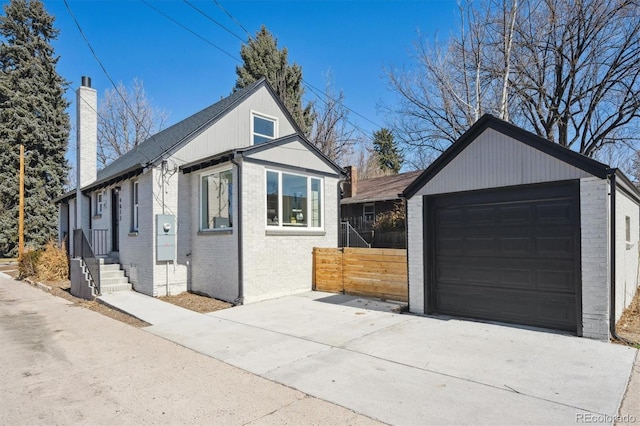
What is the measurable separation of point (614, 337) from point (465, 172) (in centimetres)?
332

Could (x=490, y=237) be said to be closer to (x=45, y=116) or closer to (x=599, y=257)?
(x=599, y=257)

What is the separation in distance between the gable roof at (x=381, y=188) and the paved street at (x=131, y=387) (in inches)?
574

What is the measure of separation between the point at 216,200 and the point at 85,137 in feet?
26.3

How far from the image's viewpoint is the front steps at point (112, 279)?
10.9 m

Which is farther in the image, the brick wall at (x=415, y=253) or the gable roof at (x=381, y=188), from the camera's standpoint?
the gable roof at (x=381, y=188)

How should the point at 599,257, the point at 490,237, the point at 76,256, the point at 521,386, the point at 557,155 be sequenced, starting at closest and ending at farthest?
the point at 521,386 → the point at 599,257 → the point at 557,155 → the point at 490,237 → the point at 76,256

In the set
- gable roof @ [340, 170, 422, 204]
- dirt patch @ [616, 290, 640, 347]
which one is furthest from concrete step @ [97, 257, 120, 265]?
dirt patch @ [616, 290, 640, 347]

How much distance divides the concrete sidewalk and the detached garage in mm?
466

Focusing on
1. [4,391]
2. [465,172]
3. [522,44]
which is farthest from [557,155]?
[522,44]

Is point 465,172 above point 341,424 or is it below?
above

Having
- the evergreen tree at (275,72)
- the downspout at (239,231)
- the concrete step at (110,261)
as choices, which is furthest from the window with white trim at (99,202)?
the evergreen tree at (275,72)

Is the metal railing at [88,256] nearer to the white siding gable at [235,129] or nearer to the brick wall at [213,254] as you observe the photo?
the brick wall at [213,254]

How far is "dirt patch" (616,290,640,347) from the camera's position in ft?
18.8

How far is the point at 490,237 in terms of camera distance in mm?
6754
